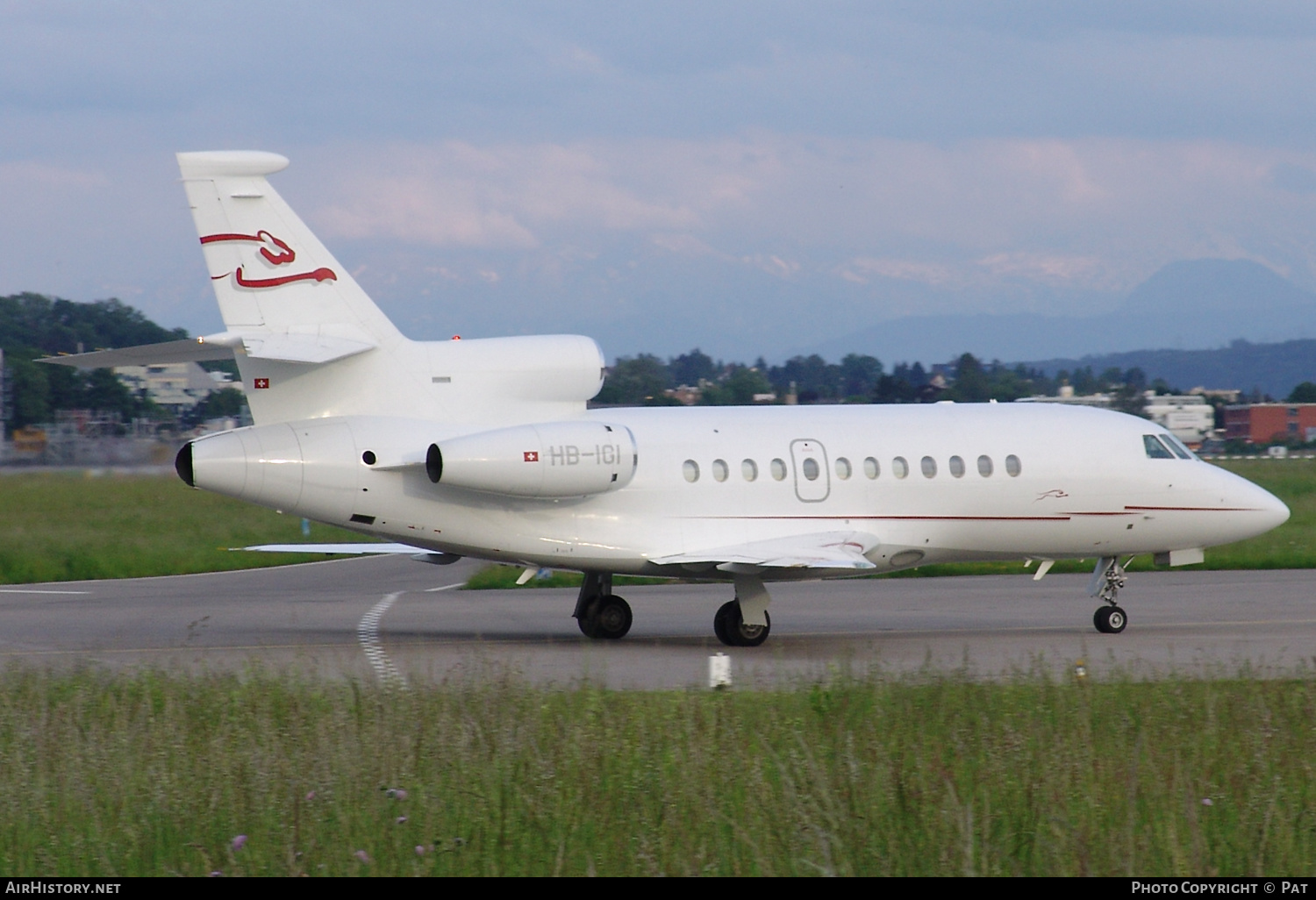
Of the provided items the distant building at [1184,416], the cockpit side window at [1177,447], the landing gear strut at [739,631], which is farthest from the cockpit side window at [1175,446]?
the distant building at [1184,416]

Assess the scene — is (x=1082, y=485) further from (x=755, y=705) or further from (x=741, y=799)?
(x=741, y=799)

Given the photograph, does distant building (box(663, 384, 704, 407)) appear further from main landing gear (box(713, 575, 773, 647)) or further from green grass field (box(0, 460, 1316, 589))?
main landing gear (box(713, 575, 773, 647))

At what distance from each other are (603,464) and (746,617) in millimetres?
2624

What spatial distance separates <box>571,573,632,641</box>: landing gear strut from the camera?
61.0 ft

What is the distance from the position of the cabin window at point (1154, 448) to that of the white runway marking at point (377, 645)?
417 inches

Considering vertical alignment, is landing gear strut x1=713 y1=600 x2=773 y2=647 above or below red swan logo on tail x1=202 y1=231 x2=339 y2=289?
below

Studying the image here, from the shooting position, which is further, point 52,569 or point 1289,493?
point 1289,493

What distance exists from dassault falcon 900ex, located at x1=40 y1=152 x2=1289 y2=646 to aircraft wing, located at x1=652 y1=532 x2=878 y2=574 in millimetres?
38

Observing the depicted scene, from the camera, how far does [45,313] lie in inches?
2504

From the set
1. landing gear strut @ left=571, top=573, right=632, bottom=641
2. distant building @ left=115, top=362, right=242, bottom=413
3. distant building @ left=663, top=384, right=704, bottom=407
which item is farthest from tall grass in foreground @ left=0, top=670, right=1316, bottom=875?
distant building @ left=115, top=362, right=242, bottom=413

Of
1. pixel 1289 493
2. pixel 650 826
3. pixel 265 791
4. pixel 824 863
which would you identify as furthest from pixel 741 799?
pixel 1289 493

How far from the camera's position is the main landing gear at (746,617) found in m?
17.5

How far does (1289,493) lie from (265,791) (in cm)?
4572

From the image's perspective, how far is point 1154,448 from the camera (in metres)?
19.9
